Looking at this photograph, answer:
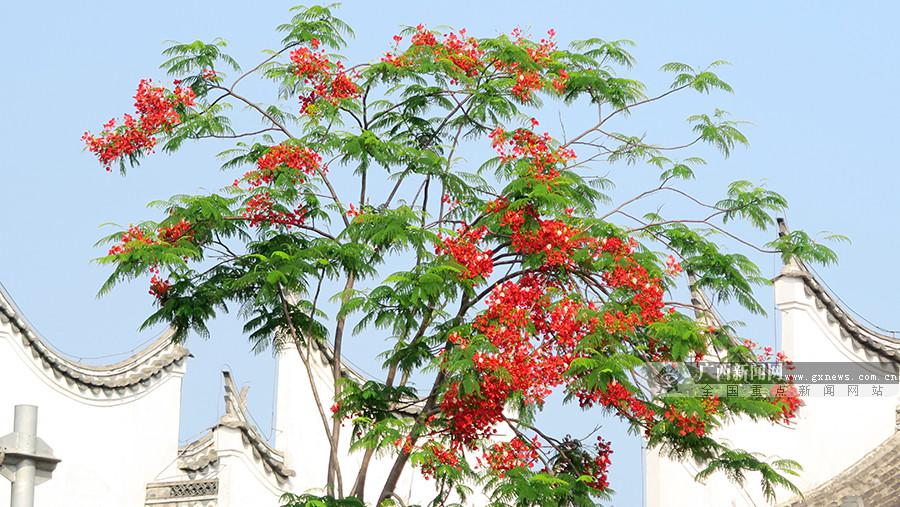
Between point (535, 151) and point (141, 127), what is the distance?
3.74 m

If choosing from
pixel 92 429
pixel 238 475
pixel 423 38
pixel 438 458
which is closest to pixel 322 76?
pixel 423 38

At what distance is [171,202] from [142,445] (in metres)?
8.46

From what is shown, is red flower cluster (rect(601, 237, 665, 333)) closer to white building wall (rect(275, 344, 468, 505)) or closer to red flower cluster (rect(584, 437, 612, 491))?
red flower cluster (rect(584, 437, 612, 491))

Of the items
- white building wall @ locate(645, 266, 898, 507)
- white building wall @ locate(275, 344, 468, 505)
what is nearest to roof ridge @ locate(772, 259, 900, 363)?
white building wall @ locate(645, 266, 898, 507)

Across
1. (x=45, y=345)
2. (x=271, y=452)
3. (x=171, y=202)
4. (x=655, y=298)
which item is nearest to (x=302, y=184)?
(x=171, y=202)

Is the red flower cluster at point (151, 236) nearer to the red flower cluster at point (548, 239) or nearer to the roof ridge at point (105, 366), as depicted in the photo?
the red flower cluster at point (548, 239)

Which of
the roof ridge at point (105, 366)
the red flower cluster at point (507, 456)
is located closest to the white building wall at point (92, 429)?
the roof ridge at point (105, 366)

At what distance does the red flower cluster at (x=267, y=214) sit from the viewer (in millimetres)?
12977

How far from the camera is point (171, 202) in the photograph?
42.4 ft

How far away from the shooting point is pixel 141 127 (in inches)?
527

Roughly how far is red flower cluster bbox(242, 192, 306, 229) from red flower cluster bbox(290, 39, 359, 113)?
1013mm

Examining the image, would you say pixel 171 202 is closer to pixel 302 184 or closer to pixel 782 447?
pixel 302 184

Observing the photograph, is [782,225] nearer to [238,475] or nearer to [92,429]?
[238,475]

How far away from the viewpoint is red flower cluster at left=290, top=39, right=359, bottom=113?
44.3ft
